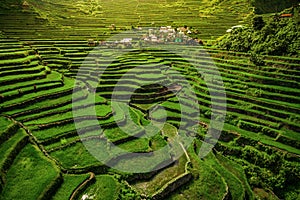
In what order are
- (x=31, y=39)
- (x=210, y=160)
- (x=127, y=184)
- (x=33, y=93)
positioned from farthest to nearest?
(x=31, y=39) → (x=33, y=93) → (x=210, y=160) → (x=127, y=184)

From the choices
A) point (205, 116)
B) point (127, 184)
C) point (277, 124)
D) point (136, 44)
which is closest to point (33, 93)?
point (127, 184)

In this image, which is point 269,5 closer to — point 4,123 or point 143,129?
point 143,129

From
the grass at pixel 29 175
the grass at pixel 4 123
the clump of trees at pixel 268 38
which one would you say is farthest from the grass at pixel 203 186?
the clump of trees at pixel 268 38

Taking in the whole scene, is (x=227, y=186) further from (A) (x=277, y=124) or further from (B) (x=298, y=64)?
(B) (x=298, y=64)

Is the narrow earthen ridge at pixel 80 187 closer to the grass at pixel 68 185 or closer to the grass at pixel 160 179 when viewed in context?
the grass at pixel 68 185

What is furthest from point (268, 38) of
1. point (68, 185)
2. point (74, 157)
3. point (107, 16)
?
point (107, 16)
